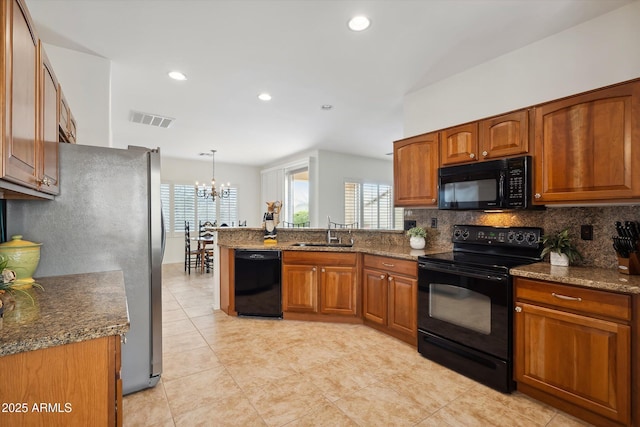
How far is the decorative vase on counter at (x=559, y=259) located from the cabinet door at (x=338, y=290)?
179 cm

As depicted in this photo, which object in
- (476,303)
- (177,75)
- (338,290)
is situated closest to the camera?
(476,303)

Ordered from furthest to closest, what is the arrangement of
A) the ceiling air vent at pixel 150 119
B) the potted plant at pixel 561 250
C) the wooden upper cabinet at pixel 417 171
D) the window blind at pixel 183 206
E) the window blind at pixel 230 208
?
the window blind at pixel 230 208, the window blind at pixel 183 206, the ceiling air vent at pixel 150 119, the wooden upper cabinet at pixel 417 171, the potted plant at pixel 561 250

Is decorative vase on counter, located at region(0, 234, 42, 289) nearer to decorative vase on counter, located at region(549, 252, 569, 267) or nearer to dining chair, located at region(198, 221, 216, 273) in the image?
decorative vase on counter, located at region(549, 252, 569, 267)

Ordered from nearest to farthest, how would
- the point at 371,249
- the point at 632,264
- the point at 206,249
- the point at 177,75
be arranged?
1. the point at 632,264
2. the point at 177,75
3. the point at 371,249
4. the point at 206,249

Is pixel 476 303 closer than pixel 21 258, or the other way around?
pixel 21 258

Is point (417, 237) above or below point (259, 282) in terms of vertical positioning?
above

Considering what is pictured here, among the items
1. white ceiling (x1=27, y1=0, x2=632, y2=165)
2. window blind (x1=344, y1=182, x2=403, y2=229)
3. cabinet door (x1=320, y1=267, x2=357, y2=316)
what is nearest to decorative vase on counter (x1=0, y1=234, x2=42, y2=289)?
white ceiling (x1=27, y1=0, x2=632, y2=165)

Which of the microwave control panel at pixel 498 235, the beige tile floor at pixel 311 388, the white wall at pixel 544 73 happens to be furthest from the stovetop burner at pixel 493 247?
the white wall at pixel 544 73

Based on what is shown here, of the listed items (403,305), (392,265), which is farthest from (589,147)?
(403,305)

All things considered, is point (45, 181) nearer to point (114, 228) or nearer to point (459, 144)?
point (114, 228)

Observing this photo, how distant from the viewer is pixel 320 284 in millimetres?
3463

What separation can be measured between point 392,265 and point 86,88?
10.8 feet

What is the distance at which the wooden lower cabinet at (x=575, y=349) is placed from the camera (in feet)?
5.51

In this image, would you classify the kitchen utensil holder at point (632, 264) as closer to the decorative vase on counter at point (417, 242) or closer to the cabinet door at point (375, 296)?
the decorative vase on counter at point (417, 242)
